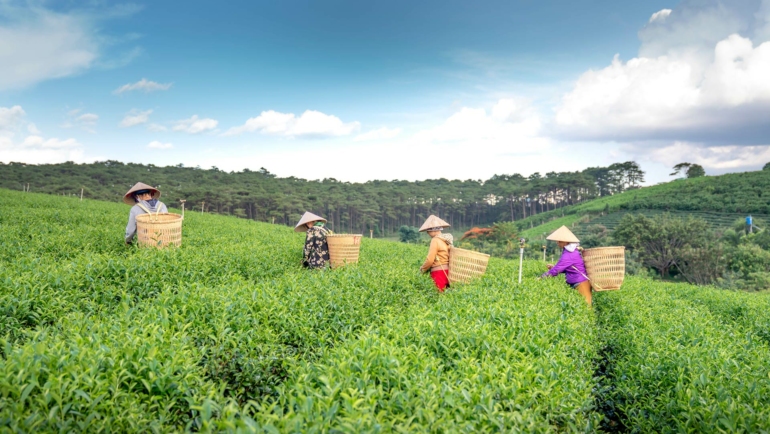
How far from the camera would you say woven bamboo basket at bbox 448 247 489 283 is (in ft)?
21.5

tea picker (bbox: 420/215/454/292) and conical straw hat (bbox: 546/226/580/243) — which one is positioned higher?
conical straw hat (bbox: 546/226/580/243)

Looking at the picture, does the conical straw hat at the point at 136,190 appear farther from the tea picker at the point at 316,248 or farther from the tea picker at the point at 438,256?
the tea picker at the point at 438,256

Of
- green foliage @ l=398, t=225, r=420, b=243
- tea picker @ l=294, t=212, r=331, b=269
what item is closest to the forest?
green foliage @ l=398, t=225, r=420, b=243

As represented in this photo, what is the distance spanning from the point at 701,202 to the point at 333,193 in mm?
57381

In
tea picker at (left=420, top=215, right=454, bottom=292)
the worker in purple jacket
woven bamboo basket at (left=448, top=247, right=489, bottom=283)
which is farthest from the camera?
tea picker at (left=420, top=215, right=454, bottom=292)

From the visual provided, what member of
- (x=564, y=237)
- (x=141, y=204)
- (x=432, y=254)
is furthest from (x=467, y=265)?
(x=141, y=204)

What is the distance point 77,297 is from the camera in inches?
181

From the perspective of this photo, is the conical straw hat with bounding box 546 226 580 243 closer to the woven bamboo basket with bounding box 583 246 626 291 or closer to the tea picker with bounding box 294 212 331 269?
the woven bamboo basket with bounding box 583 246 626 291

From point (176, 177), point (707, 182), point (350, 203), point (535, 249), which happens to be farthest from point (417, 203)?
point (176, 177)

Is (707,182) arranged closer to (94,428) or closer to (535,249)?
(535,249)

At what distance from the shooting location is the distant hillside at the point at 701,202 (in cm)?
4288

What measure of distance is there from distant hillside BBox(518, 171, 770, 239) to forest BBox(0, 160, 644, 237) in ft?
69.9

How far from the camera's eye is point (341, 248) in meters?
7.53

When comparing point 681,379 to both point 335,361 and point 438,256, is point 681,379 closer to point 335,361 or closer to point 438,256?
point 335,361
